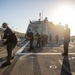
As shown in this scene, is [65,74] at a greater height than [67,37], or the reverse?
[67,37]

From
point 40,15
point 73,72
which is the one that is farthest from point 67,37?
point 40,15

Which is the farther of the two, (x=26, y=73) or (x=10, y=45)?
(x=10, y=45)

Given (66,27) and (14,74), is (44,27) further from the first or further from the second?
(14,74)

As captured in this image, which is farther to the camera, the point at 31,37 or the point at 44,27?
the point at 44,27

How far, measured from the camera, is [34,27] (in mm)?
59469

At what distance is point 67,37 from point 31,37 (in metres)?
6.59

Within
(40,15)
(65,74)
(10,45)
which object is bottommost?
(65,74)

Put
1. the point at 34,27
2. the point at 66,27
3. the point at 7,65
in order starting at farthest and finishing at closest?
the point at 34,27
the point at 66,27
the point at 7,65

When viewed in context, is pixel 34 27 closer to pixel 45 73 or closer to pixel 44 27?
pixel 44 27

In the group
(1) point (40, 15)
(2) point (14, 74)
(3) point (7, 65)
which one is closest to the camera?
(2) point (14, 74)

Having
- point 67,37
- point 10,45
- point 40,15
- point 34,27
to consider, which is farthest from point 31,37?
point 40,15

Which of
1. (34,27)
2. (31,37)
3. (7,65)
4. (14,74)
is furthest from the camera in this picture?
(34,27)

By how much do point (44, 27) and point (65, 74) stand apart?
5245cm

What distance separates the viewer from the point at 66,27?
1520 centimetres
